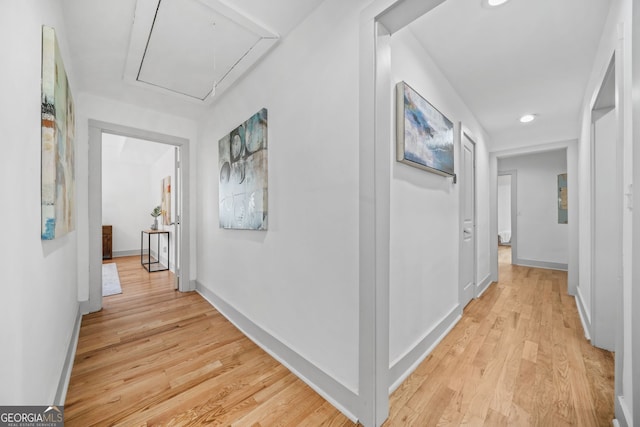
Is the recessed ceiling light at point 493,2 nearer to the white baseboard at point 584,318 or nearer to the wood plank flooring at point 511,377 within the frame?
the wood plank flooring at point 511,377

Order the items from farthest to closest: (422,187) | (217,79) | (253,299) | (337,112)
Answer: (217,79) < (253,299) < (422,187) < (337,112)

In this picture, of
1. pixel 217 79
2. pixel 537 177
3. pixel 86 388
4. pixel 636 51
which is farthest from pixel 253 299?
pixel 537 177

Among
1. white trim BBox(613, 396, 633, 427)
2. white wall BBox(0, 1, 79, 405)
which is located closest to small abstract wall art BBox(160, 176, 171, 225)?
white wall BBox(0, 1, 79, 405)

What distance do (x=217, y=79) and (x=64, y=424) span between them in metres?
2.60

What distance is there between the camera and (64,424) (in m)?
1.25

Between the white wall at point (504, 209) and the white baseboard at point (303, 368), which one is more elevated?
the white wall at point (504, 209)

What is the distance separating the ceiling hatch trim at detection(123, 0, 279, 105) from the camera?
5.10ft

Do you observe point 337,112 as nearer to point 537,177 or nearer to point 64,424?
point 64,424

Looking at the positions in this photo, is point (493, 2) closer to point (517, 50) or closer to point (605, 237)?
point (517, 50)

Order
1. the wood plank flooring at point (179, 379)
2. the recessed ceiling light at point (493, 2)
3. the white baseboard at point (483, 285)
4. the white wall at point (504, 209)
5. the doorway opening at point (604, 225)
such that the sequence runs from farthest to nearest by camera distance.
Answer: the white wall at point (504, 209), the white baseboard at point (483, 285), the doorway opening at point (604, 225), the recessed ceiling light at point (493, 2), the wood plank flooring at point (179, 379)

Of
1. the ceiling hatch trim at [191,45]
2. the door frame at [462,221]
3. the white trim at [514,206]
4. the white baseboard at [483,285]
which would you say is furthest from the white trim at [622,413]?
the white trim at [514,206]

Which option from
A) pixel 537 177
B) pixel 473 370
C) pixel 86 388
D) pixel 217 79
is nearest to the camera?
pixel 86 388

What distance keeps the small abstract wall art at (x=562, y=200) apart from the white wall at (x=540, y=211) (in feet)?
0.22

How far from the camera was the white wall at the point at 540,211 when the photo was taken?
4.84 m
